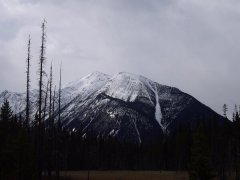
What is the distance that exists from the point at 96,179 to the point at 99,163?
58701 millimetres

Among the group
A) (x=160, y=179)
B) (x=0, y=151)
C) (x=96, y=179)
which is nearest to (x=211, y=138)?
(x=160, y=179)

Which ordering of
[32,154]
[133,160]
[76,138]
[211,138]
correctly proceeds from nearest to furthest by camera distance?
[32,154], [211,138], [76,138], [133,160]

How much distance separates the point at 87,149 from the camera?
398 ft

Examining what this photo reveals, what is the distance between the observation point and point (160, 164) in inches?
5197

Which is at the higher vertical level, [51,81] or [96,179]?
[51,81]

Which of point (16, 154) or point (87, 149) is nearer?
point (16, 154)

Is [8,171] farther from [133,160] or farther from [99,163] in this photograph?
[133,160]

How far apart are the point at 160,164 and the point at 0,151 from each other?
92080 millimetres

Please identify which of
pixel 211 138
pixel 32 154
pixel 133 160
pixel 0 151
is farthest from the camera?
pixel 133 160

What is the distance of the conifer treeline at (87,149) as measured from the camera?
150 ft

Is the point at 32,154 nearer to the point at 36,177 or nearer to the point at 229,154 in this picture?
the point at 36,177

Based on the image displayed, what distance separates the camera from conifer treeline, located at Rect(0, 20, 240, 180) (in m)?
45.6

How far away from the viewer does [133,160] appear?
472 ft

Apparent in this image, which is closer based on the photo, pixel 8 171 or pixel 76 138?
pixel 8 171
